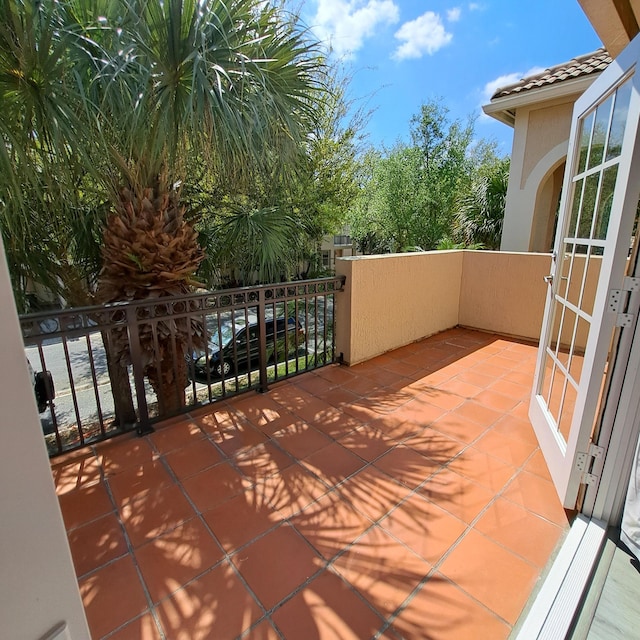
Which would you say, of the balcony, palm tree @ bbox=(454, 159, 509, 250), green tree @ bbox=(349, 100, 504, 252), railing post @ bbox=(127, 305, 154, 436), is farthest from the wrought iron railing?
green tree @ bbox=(349, 100, 504, 252)

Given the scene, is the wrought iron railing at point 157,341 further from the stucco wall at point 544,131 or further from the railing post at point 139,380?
the stucco wall at point 544,131

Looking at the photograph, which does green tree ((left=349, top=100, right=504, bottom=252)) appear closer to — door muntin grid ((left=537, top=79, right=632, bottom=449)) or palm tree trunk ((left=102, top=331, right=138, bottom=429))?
door muntin grid ((left=537, top=79, right=632, bottom=449))

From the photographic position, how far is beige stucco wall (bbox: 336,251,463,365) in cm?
385

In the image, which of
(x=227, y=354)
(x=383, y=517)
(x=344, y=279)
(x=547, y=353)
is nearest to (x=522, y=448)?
(x=547, y=353)

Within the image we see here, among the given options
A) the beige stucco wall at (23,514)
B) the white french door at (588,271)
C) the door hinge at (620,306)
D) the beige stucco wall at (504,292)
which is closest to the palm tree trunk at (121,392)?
the beige stucco wall at (23,514)

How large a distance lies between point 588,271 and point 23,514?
247 cm

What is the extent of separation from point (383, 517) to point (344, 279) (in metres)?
2.36

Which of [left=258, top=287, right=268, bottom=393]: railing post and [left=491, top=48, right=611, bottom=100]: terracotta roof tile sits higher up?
[left=491, top=48, right=611, bottom=100]: terracotta roof tile

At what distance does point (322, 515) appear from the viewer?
6.27 ft

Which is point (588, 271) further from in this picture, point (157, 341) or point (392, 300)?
point (157, 341)

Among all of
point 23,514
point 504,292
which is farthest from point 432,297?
point 23,514

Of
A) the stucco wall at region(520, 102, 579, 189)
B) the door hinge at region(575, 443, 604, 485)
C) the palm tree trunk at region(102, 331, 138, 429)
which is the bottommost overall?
the palm tree trunk at region(102, 331, 138, 429)

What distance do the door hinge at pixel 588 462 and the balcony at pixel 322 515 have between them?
0.80 feet

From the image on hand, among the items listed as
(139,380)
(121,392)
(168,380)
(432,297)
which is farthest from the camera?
(432,297)
